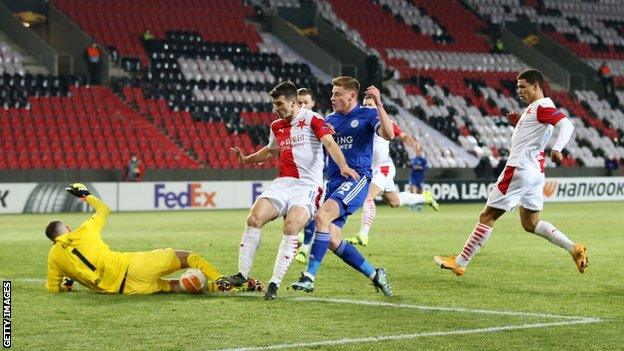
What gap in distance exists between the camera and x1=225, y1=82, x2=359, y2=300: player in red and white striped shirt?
11.3 m

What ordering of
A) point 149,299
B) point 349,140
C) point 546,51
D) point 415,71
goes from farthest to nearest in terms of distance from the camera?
point 546,51, point 415,71, point 349,140, point 149,299

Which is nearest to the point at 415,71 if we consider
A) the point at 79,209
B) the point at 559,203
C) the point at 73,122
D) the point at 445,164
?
the point at 445,164

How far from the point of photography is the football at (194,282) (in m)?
11.4

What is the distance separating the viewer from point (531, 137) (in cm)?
1251

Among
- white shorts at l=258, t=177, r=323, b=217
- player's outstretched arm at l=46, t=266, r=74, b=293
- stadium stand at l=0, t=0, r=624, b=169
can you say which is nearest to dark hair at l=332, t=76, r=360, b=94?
white shorts at l=258, t=177, r=323, b=217

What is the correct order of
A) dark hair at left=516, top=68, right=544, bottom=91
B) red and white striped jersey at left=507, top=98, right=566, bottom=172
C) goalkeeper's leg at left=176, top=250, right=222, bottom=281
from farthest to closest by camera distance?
red and white striped jersey at left=507, top=98, right=566, bottom=172
dark hair at left=516, top=68, right=544, bottom=91
goalkeeper's leg at left=176, top=250, right=222, bottom=281

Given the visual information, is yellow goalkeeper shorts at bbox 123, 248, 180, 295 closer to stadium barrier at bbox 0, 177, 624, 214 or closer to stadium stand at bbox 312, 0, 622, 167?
stadium barrier at bbox 0, 177, 624, 214

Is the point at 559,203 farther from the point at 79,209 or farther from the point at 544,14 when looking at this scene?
the point at 544,14

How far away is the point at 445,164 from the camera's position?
136 ft

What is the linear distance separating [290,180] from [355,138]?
0.77 metres

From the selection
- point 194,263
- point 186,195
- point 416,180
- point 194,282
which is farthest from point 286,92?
point 416,180

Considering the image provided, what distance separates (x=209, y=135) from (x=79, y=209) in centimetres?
743

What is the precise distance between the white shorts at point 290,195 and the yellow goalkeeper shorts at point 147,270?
3.64 ft

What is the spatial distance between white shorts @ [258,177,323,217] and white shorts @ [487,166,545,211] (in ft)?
6.95
